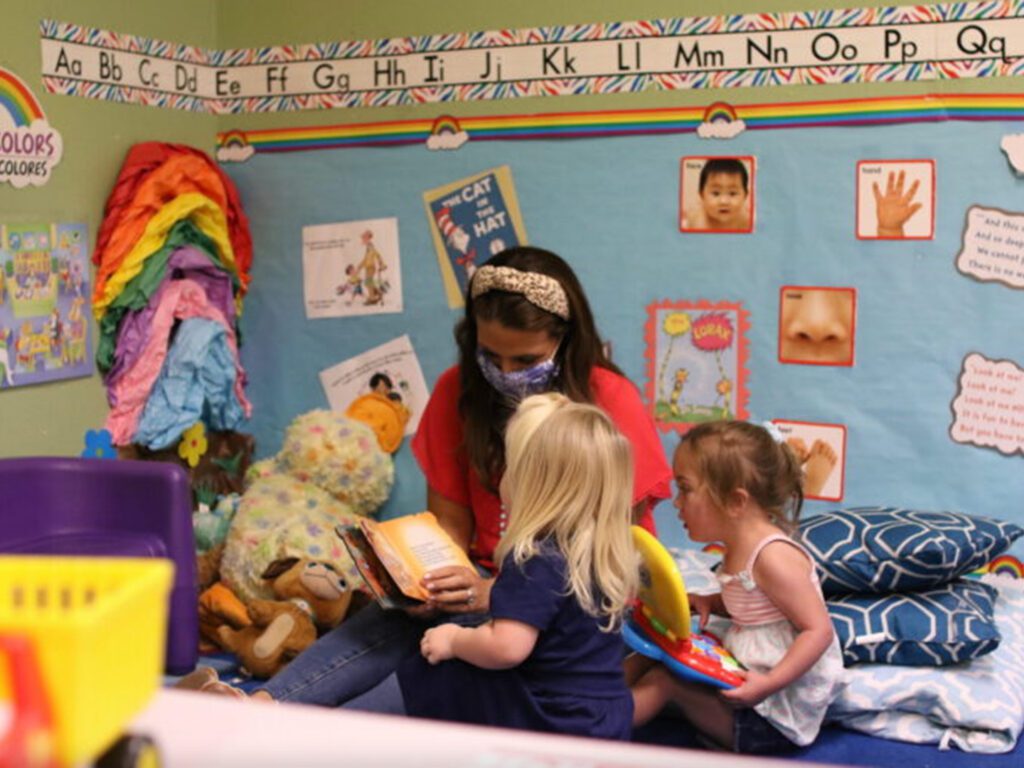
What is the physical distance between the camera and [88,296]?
8.88 feet

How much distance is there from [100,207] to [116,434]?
0.50 meters

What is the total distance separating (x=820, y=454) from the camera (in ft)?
8.87

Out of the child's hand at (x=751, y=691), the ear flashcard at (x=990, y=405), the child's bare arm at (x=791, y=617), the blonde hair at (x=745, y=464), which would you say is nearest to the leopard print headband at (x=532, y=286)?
the blonde hair at (x=745, y=464)

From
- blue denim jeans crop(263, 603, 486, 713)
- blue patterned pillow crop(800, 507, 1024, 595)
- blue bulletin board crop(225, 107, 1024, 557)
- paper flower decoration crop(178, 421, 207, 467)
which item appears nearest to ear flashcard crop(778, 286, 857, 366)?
blue bulletin board crop(225, 107, 1024, 557)

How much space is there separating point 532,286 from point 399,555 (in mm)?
484

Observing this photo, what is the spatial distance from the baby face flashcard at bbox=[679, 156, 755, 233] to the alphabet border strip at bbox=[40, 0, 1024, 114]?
0.54 ft

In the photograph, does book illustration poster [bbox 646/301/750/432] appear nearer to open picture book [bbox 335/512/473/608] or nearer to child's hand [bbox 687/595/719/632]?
child's hand [bbox 687/595/719/632]

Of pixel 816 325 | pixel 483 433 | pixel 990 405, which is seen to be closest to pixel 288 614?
pixel 483 433

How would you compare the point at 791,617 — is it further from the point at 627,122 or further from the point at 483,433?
the point at 627,122

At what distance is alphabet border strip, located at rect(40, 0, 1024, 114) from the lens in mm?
2551

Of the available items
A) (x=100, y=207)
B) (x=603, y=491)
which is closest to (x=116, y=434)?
(x=100, y=207)

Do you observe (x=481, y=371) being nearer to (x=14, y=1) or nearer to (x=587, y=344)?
(x=587, y=344)

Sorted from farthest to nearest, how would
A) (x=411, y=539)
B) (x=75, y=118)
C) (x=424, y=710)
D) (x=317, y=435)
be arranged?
(x=317, y=435), (x=75, y=118), (x=411, y=539), (x=424, y=710)

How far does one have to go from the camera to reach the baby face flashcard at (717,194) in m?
2.71
